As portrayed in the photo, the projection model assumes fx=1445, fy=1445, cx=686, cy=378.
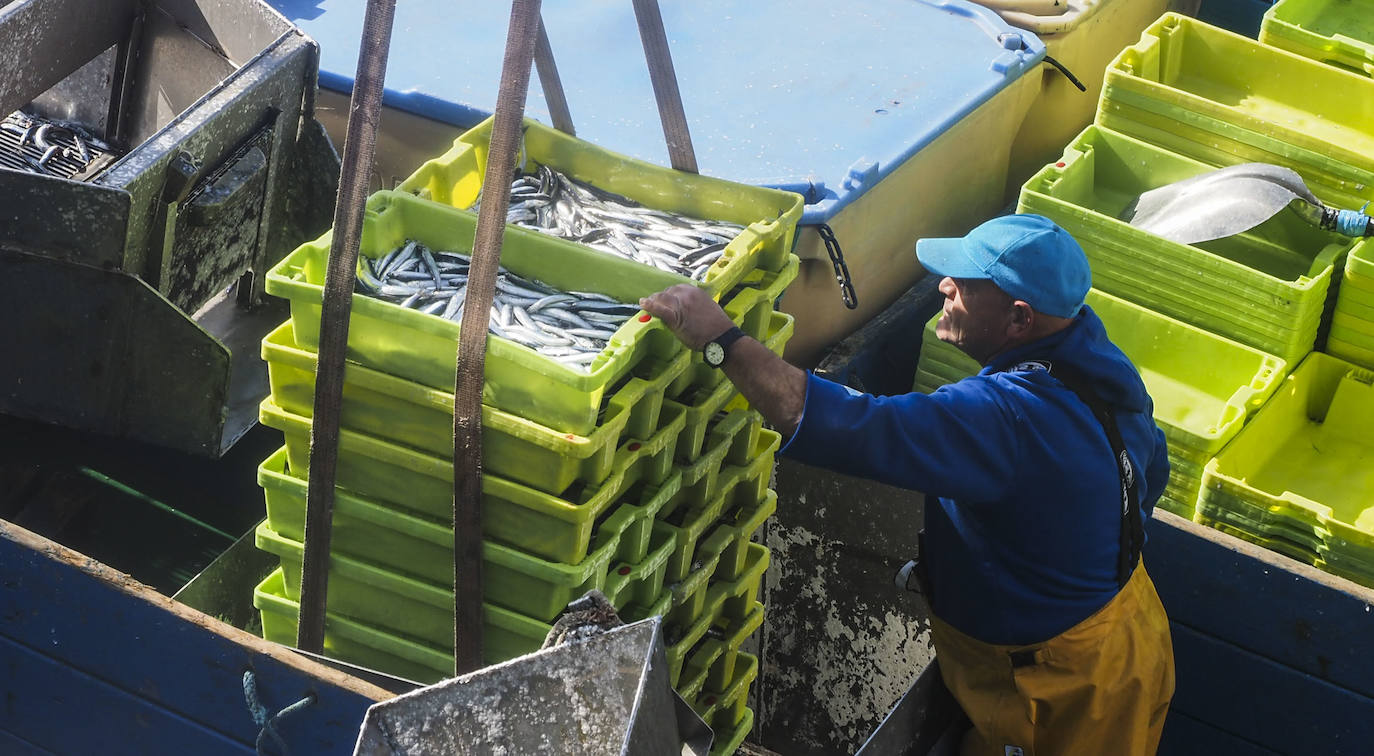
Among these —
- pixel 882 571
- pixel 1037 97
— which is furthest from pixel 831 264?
pixel 1037 97

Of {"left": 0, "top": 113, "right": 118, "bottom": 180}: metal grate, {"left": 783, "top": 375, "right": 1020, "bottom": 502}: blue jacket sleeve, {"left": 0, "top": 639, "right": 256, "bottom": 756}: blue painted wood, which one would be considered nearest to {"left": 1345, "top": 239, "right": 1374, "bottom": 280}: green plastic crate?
{"left": 783, "top": 375, "right": 1020, "bottom": 502}: blue jacket sleeve

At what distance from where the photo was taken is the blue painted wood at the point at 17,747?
12.4 feet

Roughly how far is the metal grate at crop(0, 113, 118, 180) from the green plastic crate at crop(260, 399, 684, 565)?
242 centimetres

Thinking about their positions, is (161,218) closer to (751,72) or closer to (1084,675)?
(751,72)

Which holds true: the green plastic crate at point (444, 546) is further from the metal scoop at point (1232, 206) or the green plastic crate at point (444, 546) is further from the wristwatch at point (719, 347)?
the metal scoop at point (1232, 206)

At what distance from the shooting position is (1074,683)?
141 inches

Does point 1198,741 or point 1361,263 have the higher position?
point 1361,263

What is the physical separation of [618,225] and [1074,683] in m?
1.65

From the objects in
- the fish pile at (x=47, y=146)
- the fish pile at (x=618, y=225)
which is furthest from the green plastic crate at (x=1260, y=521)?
the fish pile at (x=47, y=146)

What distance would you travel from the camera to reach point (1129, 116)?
567 centimetres

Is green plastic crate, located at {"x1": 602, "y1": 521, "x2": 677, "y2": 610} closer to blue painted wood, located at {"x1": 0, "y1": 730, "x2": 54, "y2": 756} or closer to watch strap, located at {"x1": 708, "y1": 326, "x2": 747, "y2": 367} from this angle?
watch strap, located at {"x1": 708, "y1": 326, "x2": 747, "y2": 367}

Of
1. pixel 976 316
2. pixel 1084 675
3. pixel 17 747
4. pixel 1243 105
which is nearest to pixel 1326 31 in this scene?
pixel 1243 105

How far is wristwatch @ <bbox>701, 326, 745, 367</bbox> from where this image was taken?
3.22m

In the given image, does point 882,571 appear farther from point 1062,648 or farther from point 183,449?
point 183,449
